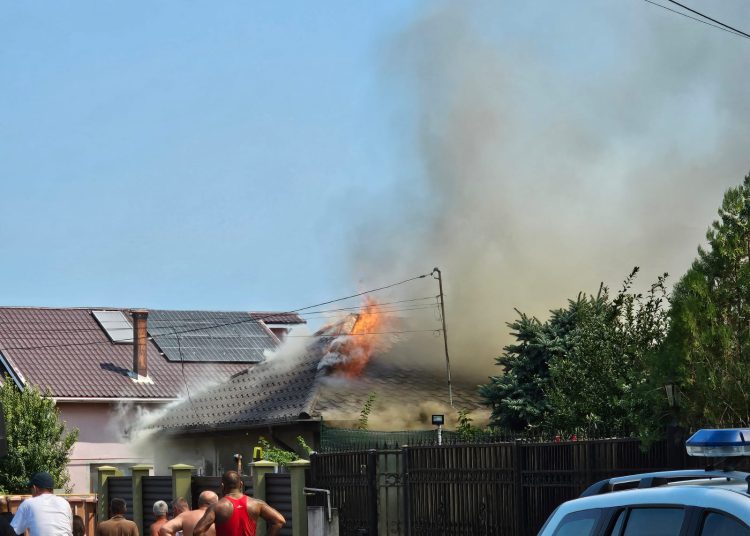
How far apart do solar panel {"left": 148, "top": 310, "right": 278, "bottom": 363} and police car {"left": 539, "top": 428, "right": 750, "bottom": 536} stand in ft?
120

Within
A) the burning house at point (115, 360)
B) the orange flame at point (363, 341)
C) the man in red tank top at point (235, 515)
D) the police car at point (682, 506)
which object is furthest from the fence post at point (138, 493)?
the police car at point (682, 506)

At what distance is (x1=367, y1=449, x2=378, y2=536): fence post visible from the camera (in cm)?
1597

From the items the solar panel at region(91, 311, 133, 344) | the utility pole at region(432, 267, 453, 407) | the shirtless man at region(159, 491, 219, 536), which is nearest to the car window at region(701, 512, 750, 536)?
the shirtless man at region(159, 491, 219, 536)

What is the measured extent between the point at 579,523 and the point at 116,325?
39.4 metres

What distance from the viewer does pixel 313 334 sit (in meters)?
33.7

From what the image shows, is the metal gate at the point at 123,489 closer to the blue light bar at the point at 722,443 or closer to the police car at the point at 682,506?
the police car at the point at 682,506

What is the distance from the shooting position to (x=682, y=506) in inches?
210

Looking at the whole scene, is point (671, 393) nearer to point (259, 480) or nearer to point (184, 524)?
point (184, 524)

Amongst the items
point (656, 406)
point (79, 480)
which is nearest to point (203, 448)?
point (79, 480)

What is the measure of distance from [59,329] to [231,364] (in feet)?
19.3

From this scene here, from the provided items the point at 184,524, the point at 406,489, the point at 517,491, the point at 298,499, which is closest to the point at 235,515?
the point at 184,524

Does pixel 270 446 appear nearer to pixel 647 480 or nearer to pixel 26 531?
pixel 26 531

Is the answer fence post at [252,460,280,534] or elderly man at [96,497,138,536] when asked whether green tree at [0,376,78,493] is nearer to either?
fence post at [252,460,280,534]

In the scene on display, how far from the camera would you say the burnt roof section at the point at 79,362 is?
3919 cm
